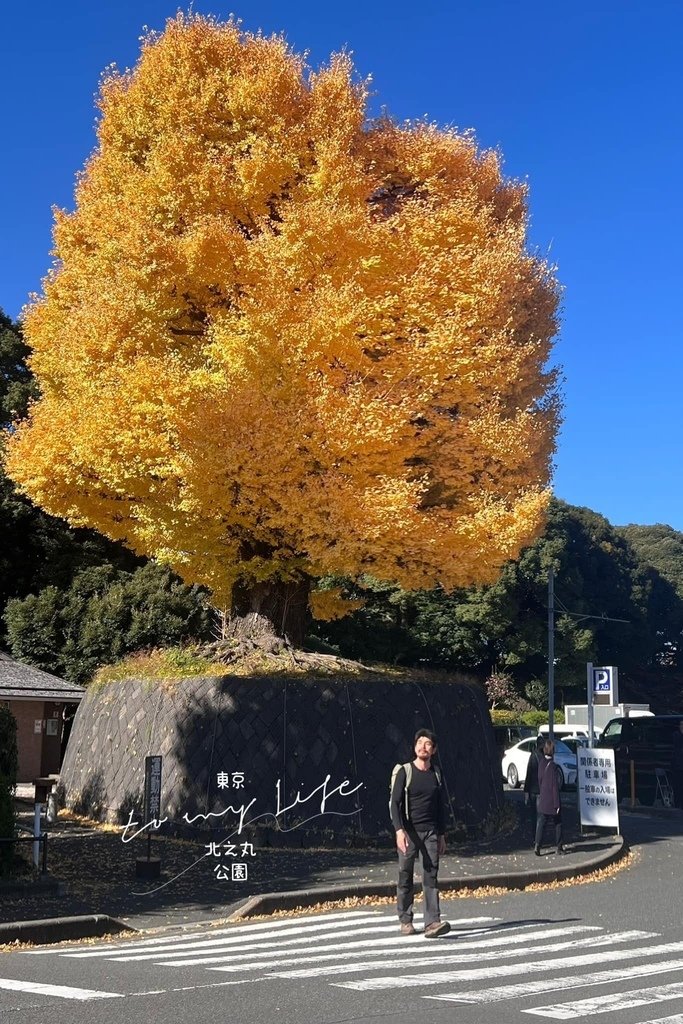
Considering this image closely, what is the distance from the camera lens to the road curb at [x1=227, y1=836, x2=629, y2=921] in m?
10.9

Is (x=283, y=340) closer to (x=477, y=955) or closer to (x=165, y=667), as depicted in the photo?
(x=165, y=667)

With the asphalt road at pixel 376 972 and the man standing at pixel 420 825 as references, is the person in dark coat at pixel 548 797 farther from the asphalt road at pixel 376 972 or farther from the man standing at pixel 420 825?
the man standing at pixel 420 825

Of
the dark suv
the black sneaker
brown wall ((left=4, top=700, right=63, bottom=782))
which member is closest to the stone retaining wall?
the black sneaker

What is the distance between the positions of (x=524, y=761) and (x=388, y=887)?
2020 cm

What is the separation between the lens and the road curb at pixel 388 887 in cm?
1091

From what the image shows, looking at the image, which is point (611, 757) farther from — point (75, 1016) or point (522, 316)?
point (75, 1016)

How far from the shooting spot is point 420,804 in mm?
9109

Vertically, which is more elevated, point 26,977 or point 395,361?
point 395,361

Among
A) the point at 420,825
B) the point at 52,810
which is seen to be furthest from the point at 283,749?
the point at 420,825

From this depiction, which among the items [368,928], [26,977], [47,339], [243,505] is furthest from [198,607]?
[26,977]

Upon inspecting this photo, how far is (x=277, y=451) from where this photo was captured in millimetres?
16094

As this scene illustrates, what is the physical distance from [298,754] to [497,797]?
16.7ft

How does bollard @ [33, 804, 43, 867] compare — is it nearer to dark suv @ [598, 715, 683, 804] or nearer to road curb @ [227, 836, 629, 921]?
road curb @ [227, 836, 629, 921]

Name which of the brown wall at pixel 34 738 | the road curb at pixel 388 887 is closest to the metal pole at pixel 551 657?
the brown wall at pixel 34 738
